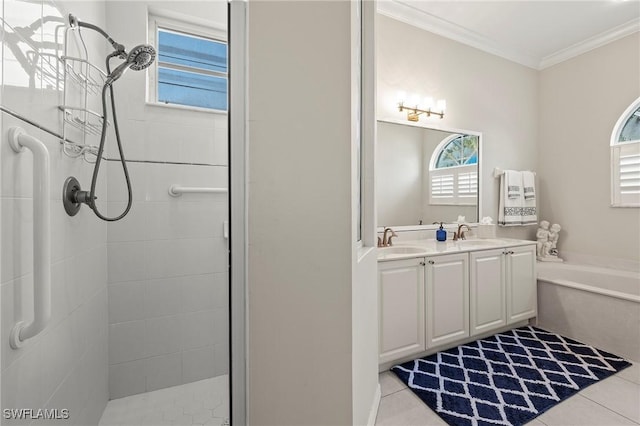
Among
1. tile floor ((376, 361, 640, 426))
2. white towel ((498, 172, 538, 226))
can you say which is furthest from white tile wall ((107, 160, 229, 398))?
white towel ((498, 172, 538, 226))

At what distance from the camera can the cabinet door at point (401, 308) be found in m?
1.95

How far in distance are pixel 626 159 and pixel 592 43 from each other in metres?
1.29

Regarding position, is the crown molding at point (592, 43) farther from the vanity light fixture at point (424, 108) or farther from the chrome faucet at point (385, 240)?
the chrome faucet at point (385, 240)

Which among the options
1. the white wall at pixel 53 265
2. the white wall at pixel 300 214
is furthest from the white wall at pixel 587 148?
the white wall at pixel 53 265

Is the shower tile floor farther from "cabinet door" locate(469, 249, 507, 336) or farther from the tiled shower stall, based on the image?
"cabinet door" locate(469, 249, 507, 336)

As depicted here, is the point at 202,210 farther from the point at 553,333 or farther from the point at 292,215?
the point at 553,333

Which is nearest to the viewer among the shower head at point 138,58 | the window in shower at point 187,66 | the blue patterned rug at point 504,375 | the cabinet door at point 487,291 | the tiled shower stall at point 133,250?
the tiled shower stall at point 133,250

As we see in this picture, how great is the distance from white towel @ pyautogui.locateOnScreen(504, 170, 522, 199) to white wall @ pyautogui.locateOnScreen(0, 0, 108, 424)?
3.62m

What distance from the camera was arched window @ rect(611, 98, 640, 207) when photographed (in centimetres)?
285

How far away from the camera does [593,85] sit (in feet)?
10.3

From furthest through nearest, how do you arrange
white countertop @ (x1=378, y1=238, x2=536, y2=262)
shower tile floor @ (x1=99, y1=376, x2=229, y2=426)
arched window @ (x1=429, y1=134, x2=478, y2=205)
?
1. arched window @ (x1=429, y1=134, x2=478, y2=205)
2. white countertop @ (x1=378, y1=238, x2=536, y2=262)
3. shower tile floor @ (x1=99, y1=376, x2=229, y2=426)

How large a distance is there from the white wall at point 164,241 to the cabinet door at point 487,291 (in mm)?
1898

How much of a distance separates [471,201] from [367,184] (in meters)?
2.08

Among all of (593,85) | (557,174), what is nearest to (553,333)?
(557,174)
